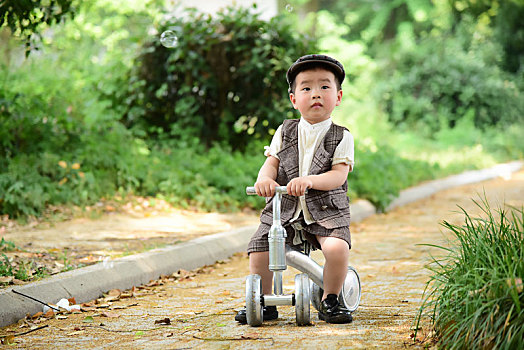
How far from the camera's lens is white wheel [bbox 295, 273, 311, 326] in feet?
11.1

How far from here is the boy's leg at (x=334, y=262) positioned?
136 inches

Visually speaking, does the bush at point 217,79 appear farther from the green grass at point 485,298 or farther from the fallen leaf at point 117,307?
the green grass at point 485,298

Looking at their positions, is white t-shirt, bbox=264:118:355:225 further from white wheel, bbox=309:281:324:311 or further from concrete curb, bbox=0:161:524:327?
concrete curb, bbox=0:161:524:327

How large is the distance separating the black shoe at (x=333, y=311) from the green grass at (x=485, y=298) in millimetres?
549

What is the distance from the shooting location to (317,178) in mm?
3461

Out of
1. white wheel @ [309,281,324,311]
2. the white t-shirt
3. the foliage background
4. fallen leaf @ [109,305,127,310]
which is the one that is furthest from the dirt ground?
the foliage background

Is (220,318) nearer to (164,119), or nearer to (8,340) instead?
(8,340)

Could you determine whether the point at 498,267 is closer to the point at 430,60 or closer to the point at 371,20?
the point at 430,60

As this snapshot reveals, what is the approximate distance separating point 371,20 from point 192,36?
23.9 m

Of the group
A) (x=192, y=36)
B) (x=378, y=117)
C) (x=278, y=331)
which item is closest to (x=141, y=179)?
(x=192, y=36)

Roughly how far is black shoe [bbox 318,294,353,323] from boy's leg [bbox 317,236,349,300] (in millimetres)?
37

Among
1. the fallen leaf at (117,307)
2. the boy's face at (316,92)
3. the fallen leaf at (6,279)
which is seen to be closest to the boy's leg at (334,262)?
the boy's face at (316,92)

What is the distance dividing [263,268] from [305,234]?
0.96 feet

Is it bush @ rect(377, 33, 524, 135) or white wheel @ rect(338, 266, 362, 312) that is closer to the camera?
white wheel @ rect(338, 266, 362, 312)
